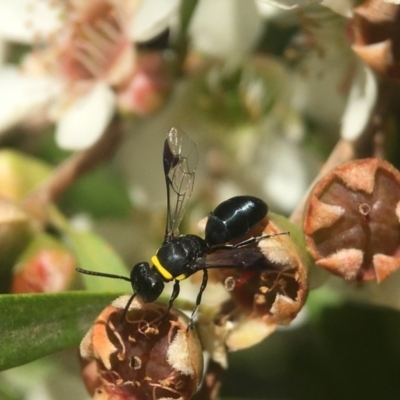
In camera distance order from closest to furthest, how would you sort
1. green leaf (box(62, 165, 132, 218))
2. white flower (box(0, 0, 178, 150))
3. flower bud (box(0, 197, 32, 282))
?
flower bud (box(0, 197, 32, 282)), white flower (box(0, 0, 178, 150)), green leaf (box(62, 165, 132, 218))

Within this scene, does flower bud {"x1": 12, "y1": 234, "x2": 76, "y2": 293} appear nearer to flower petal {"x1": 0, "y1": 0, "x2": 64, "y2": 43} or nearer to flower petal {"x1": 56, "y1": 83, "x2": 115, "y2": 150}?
flower petal {"x1": 56, "y1": 83, "x2": 115, "y2": 150}

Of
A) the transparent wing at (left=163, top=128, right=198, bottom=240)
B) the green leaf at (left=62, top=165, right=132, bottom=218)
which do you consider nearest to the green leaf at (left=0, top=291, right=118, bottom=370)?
the transparent wing at (left=163, top=128, right=198, bottom=240)

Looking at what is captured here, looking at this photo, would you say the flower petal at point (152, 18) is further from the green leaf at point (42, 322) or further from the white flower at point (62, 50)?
the green leaf at point (42, 322)

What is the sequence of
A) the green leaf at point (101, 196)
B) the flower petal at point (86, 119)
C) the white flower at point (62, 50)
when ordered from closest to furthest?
1. the flower petal at point (86, 119)
2. the white flower at point (62, 50)
3. the green leaf at point (101, 196)

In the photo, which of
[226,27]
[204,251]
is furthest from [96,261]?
[226,27]

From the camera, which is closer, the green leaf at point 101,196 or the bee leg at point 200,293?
the bee leg at point 200,293

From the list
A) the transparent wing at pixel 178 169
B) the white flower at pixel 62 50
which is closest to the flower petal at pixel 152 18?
the white flower at pixel 62 50

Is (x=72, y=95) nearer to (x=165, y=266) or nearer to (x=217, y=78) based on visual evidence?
(x=217, y=78)
